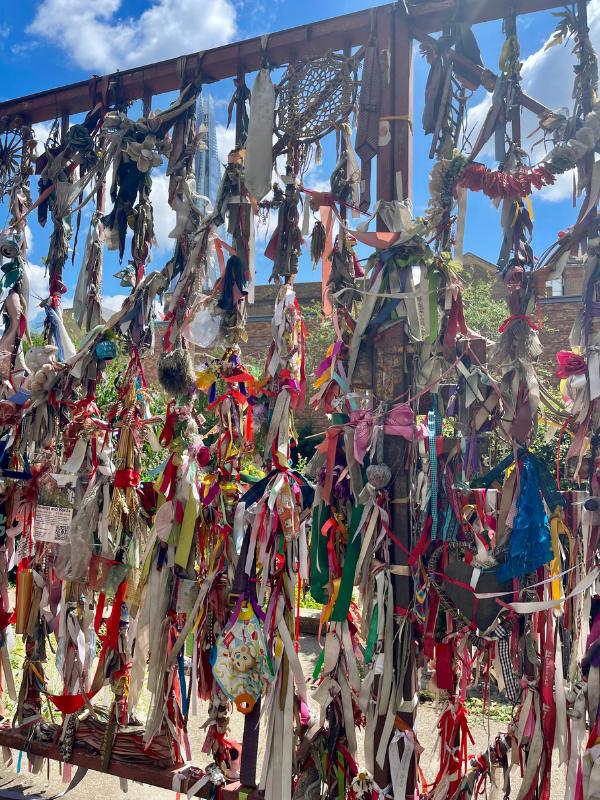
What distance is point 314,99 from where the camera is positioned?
2008 millimetres

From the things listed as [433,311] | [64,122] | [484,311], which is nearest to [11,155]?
[64,122]

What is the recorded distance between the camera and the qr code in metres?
2.25

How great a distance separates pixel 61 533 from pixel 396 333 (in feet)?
4.20

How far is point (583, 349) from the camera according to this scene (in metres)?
1.69

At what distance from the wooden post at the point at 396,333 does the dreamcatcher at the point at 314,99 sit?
0.13m

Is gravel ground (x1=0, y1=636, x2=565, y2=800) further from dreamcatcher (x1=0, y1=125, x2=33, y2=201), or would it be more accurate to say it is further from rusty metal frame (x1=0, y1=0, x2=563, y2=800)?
dreamcatcher (x1=0, y1=125, x2=33, y2=201)

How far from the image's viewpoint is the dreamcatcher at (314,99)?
1.98 m

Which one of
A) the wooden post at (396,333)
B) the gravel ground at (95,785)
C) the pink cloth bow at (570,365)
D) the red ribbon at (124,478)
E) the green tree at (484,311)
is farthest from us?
the green tree at (484,311)

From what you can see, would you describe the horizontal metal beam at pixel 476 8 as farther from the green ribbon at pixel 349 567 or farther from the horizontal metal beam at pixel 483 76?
the green ribbon at pixel 349 567

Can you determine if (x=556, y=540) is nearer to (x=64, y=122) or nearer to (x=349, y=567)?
(x=349, y=567)

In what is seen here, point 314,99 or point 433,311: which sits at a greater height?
point 314,99

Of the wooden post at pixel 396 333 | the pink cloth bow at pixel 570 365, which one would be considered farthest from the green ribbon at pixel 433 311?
the pink cloth bow at pixel 570 365

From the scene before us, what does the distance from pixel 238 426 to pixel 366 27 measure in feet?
3.96

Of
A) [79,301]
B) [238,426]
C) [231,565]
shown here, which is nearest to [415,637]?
[231,565]
